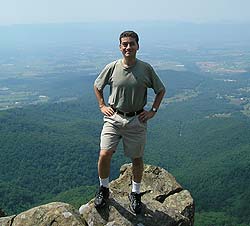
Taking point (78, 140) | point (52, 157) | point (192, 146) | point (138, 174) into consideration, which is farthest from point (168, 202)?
point (192, 146)

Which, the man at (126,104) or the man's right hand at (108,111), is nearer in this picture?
the man at (126,104)

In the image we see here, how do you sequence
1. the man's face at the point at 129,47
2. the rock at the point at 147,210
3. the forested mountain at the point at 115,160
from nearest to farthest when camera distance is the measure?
the man's face at the point at 129,47, the rock at the point at 147,210, the forested mountain at the point at 115,160

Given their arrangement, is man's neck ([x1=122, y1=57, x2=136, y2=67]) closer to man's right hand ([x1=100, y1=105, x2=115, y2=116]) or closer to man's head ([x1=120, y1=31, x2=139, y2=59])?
man's head ([x1=120, y1=31, x2=139, y2=59])

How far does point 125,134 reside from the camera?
27.2 feet

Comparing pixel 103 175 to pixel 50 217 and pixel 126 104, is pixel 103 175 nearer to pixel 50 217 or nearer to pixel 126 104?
pixel 50 217

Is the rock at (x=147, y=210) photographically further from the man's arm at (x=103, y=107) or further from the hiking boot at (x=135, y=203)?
the man's arm at (x=103, y=107)

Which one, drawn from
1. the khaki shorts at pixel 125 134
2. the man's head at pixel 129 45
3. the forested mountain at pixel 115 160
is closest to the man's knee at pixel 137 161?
the khaki shorts at pixel 125 134

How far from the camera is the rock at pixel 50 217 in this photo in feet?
26.5

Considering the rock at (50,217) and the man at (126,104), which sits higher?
the man at (126,104)

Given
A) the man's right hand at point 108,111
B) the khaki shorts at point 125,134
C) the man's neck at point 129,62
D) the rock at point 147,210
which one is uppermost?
the man's neck at point 129,62

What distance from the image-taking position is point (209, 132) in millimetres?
109688

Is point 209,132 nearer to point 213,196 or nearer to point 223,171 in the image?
point 223,171

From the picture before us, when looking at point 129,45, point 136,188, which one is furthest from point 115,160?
point 129,45

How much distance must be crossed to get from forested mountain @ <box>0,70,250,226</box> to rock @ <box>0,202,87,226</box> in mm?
32722
